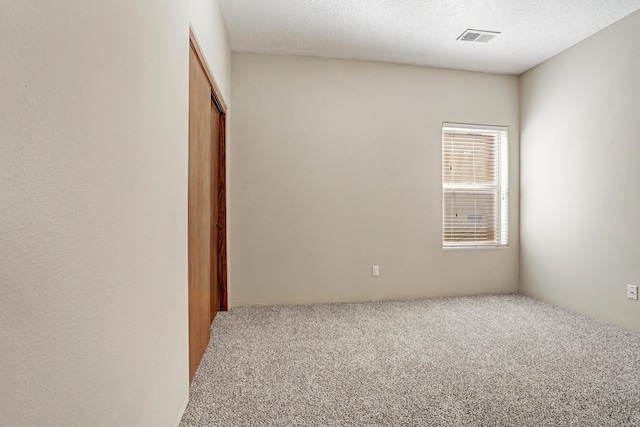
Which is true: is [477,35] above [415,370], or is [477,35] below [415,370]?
above

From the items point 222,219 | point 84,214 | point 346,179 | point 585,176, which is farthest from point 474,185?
point 84,214

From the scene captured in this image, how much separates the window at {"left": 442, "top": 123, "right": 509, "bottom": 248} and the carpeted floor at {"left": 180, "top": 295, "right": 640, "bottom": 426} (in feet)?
3.46

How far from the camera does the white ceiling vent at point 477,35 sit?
299cm

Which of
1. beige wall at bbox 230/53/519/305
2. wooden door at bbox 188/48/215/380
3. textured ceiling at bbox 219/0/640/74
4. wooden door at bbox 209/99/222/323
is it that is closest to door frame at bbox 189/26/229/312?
wooden door at bbox 209/99/222/323

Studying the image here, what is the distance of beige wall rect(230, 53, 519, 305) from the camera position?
3381mm

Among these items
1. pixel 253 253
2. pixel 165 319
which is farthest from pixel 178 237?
pixel 253 253

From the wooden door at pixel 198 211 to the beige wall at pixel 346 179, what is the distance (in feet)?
3.19

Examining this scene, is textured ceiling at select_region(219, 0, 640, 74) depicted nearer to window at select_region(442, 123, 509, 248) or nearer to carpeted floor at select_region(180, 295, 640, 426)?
window at select_region(442, 123, 509, 248)

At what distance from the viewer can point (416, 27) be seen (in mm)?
2949

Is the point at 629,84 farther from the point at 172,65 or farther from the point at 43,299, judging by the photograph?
the point at 43,299

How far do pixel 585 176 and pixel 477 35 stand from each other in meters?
1.73

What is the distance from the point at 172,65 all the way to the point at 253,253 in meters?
2.22

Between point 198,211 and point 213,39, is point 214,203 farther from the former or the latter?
point 213,39

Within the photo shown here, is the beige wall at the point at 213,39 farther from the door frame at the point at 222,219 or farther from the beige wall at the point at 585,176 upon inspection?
the beige wall at the point at 585,176
